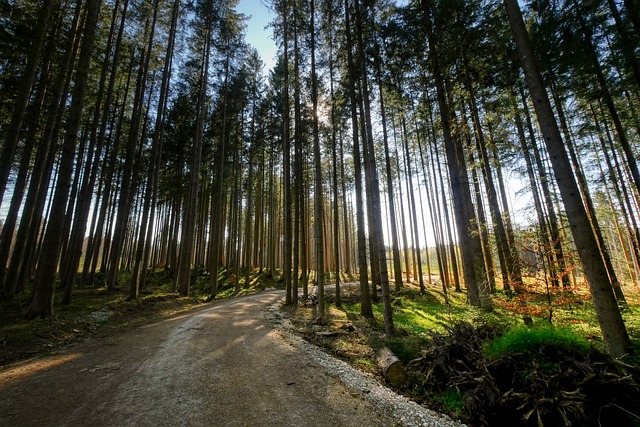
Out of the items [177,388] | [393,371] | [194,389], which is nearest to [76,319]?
[177,388]

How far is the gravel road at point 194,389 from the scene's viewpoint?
328cm

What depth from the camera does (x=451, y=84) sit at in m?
10.5

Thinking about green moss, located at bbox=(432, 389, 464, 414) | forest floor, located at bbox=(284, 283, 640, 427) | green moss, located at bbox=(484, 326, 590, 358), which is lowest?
green moss, located at bbox=(432, 389, 464, 414)

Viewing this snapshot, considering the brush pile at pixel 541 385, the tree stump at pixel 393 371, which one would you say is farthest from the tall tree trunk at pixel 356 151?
the brush pile at pixel 541 385

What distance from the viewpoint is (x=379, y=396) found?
427 centimetres

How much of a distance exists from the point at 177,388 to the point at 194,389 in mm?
265

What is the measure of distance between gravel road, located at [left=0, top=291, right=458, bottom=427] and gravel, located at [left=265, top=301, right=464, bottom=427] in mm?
17

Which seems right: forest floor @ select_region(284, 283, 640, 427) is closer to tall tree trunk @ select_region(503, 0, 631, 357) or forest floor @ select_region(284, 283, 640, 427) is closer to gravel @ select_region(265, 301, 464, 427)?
gravel @ select_region(265, 301, 464, 427)

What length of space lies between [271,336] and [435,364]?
14.7 feet

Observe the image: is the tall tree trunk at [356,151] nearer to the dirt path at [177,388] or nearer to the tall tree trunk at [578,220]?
the dirt path at [177,388]

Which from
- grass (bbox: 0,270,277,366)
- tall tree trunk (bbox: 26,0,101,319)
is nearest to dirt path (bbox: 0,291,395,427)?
grass (bbox: 0,270,277,366)

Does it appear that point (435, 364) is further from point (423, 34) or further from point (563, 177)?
point (423, 34)

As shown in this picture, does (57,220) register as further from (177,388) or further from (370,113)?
(370,113)

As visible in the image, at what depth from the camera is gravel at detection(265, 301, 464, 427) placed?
3.63 m
